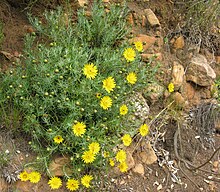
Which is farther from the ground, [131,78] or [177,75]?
[131,78]

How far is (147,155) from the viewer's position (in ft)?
11.5

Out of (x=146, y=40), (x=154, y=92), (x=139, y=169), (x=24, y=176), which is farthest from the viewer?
(x=146, y=40)

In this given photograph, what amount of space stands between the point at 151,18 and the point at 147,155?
1564 mm

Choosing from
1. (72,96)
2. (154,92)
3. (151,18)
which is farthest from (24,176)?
(151,18)

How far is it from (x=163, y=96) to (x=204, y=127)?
1.88 feet

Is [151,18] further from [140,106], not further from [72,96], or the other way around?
[72,96]

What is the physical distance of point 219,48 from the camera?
4520 mm

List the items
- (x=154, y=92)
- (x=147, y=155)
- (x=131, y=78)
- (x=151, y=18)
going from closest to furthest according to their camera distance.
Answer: (x=131, y=78), (x=147, y=155), (x=154, y=92), (x=151, y=18)

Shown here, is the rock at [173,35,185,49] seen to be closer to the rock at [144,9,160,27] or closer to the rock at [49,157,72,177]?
the rock at [144,9,160,27]

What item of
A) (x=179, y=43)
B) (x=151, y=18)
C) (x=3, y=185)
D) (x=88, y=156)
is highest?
(x=151, y=18)

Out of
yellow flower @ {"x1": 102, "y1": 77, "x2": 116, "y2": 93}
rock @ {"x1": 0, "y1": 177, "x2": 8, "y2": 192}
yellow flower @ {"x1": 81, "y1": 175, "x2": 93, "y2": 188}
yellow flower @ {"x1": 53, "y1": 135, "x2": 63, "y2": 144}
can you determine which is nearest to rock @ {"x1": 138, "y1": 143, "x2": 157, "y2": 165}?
yellow flower @ {"x1": 81, "y1": 175, "x2": 93, "y2": 188}

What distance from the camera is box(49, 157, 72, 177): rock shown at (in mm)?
2914

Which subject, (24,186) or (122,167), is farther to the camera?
(122,167)

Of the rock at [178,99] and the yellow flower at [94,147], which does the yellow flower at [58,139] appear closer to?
the yellow flower at [94,147]
